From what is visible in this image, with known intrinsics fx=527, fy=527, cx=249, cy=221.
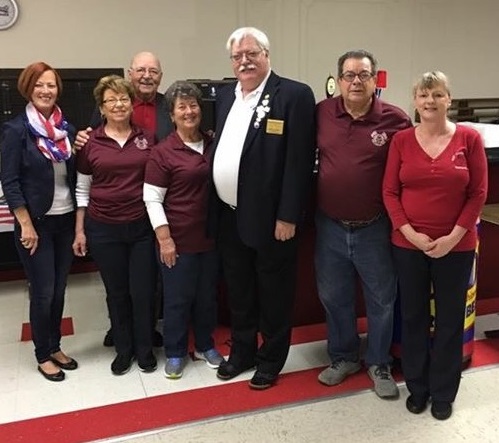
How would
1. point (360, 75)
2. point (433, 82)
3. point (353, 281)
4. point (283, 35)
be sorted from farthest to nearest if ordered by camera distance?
point (283, 35), point (353, 281), point (360, 75), point (433, 82)

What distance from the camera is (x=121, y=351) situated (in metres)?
2.70

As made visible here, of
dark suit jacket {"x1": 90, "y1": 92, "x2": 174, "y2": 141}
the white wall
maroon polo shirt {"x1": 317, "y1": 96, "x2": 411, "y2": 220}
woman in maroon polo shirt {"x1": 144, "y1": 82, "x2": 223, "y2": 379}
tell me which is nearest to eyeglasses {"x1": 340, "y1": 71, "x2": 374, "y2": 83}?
maroon polo shirt {"x1": 317, "y1": 96, "x2": 411, "y2": 220}

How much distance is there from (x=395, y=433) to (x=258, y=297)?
830mm

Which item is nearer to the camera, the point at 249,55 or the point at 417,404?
the point at 249,55

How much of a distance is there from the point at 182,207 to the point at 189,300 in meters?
0.49

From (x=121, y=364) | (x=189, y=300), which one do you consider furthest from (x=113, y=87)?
(x=121, y=364)

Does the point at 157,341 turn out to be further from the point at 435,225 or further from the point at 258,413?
the point at 435,225

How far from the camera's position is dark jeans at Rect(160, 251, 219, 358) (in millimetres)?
2510

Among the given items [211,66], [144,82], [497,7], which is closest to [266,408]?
[144,82]

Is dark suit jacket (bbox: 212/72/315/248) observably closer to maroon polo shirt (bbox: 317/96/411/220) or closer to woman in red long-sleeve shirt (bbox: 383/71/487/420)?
maroon polo shirt (bbox: 317/96/411/220)

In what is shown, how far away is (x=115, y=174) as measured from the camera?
7.89 ft

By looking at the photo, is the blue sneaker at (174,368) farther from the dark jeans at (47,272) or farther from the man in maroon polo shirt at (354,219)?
the man in maroon polo shirt at (354,219)

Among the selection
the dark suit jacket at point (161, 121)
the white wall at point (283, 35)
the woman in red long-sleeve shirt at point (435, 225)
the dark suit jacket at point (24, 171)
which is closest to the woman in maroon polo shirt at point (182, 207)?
the dark suit jacket at point (161, 121)

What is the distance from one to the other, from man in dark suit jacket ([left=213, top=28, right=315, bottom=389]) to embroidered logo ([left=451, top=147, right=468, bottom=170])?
567mm
